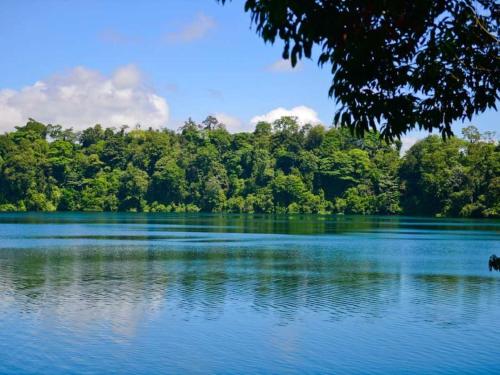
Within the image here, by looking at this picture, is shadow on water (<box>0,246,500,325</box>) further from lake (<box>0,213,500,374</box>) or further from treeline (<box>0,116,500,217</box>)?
treeline (<box>0,116,500,217</box>)

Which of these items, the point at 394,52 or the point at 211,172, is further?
the point at 211,172

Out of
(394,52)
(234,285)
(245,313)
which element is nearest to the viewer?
(394,52)

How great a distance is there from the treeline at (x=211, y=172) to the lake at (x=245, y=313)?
82557 millimetres

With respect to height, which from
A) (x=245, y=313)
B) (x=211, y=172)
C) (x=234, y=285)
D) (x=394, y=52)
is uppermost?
(x=211, y=172)

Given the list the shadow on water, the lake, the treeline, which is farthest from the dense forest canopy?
the treeline

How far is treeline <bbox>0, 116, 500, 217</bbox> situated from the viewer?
4813 inches

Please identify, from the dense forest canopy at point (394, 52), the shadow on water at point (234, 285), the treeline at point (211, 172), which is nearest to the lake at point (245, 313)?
the shadow on water at point (234, 285)

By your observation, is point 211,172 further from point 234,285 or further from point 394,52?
point 394,52

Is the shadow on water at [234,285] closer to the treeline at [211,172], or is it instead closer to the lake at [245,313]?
the lake at [245,313]

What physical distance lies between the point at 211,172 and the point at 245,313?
111276 mm

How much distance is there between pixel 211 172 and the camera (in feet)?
A: 437

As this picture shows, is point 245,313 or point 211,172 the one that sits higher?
point 211,172

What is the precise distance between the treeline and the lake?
8256 cm

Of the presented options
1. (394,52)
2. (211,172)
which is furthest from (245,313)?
(211,172)
